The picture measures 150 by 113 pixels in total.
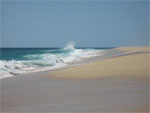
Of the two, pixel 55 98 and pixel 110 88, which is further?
pixel 110 88

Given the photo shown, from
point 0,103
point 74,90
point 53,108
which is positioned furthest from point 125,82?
point 0,103

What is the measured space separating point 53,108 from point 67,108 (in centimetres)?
30

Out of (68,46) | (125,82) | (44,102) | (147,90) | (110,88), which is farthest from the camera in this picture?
(68,46)

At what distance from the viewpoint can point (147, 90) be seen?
4473mm

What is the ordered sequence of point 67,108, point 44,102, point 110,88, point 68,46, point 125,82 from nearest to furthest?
point 67,108
point 44,102
point 110,88
point 125,82
point 68,46

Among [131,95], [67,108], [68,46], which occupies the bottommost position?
[67,108]

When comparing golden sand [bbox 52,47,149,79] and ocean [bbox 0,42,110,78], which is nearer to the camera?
golden sand [bbox 52,47,149,79]

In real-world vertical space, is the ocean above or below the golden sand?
above

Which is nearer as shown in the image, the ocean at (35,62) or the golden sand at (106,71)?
the golden sand at (106,71)

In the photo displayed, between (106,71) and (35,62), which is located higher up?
(35,62)

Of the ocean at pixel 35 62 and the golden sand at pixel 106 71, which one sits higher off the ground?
the ocean at pixel 35 62

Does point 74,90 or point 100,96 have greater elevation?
point 74,90

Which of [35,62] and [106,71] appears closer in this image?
[106,71]

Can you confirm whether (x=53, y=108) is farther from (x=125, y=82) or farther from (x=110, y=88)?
(x=125, y=82)
